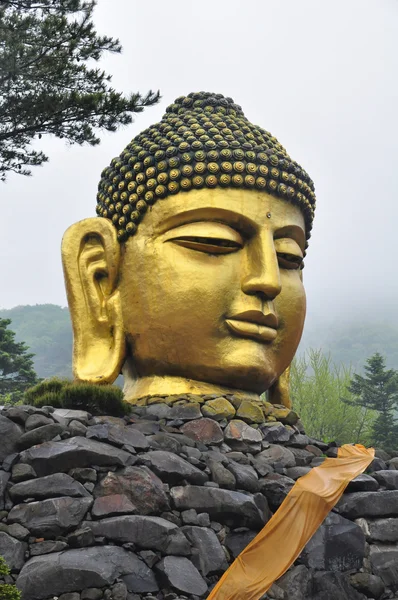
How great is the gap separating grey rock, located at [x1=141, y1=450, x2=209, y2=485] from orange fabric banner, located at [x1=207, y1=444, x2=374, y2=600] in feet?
1.75

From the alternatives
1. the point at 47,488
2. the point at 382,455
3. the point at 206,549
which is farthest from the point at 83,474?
the point at 382,455

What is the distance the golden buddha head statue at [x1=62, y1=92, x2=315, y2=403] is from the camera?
19.8ft

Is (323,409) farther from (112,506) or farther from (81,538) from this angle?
(81,538)

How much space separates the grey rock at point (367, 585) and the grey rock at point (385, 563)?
0.09 metres

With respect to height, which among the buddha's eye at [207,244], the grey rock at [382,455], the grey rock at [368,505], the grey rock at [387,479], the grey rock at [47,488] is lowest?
the grey rock at [368,505]

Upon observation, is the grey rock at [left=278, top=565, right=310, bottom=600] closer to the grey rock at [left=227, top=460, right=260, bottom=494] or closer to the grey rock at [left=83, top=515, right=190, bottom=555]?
the grey rock at [left=227, top=460, right=260, bottom=494]

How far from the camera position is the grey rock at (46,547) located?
398 centimetres

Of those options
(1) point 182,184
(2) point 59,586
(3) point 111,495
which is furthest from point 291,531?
(1) point 182,184

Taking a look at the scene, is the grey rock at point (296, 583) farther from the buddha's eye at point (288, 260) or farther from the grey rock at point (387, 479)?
the buddha's eye at point (288, 260)

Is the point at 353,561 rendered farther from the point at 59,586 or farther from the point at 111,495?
the point at 59,586

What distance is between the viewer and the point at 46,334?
219 ft

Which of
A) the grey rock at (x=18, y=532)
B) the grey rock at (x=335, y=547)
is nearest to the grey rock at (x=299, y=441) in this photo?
the grey rock at (x=335, y=547)

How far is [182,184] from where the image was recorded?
6172 mm

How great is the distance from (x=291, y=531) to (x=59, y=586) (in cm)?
163
